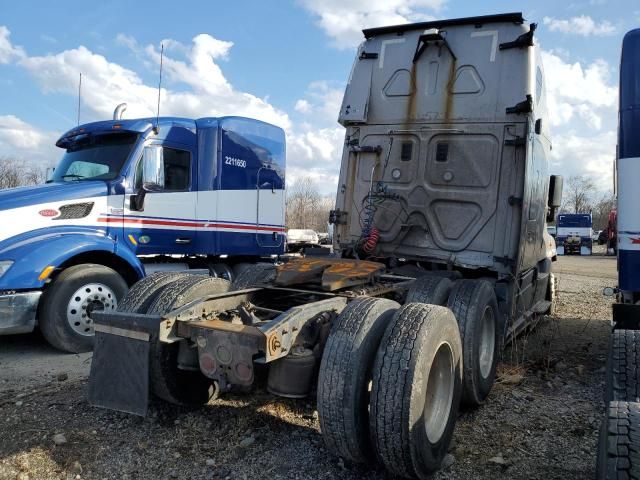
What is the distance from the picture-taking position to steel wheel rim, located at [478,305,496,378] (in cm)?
463

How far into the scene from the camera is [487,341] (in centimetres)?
480

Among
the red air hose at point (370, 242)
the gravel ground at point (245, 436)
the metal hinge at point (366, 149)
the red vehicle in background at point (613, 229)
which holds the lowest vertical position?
the gravel ground at point (245, 436)

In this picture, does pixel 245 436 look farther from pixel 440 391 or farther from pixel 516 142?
pixel 516 142

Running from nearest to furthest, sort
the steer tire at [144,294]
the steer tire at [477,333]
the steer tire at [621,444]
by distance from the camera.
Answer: the steer tire at [621,444] → the steer tire at [144,294] → the steer tire at [477,333]

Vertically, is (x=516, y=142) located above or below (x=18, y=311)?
above

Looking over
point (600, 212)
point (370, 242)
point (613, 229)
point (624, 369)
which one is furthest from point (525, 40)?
point (600, 212)

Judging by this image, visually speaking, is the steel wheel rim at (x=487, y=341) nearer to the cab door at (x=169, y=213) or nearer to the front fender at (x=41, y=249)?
the front fender at (x=41, y=249)

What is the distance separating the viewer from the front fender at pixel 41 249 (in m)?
5.58

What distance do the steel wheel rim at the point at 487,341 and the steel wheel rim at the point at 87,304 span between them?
4376 millimetres

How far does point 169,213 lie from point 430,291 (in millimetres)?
4492

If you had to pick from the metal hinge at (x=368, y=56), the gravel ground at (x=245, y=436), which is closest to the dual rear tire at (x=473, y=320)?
the gravel ground at (x=245, y=436)

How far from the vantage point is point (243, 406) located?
4176 millimetres

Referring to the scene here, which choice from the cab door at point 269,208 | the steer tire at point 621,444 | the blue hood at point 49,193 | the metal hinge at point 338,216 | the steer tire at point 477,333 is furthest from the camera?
the cab door at point 269,208

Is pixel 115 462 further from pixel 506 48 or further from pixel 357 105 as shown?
pixel 506 48
